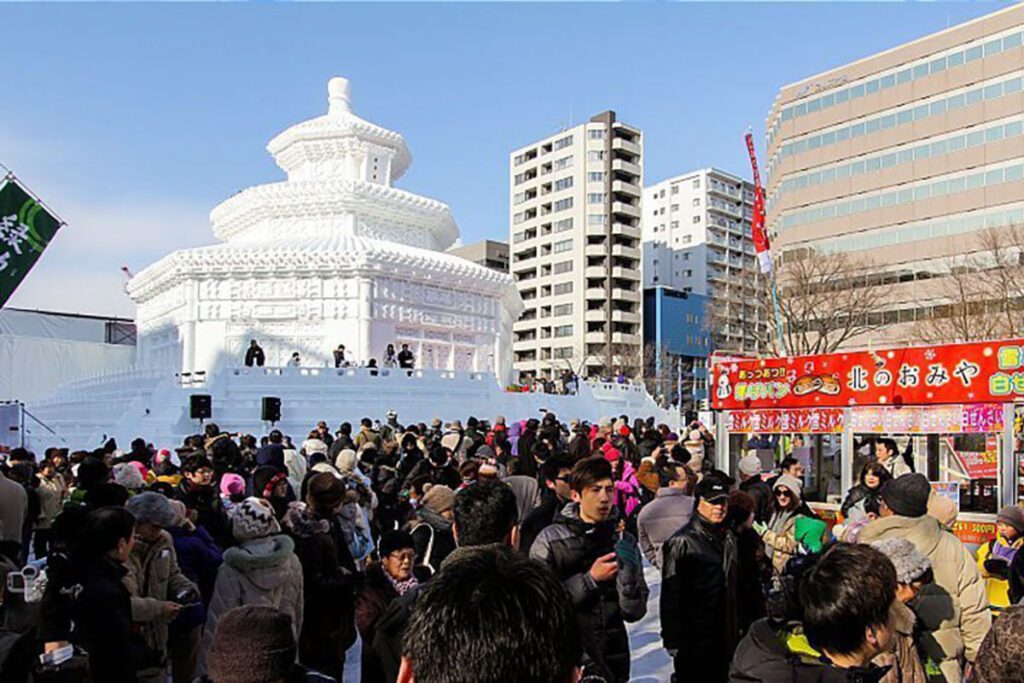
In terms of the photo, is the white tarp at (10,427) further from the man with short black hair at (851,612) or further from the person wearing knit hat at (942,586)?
the man with short black hair at (851,612)

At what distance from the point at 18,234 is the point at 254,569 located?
13.0 meters

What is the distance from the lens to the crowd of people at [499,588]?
1761 mm

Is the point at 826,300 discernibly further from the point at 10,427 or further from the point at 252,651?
the point at 252,651

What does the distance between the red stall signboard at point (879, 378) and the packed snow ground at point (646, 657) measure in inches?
144

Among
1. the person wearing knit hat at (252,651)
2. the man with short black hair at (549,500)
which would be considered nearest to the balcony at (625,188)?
the man with short black hair at (549,500)

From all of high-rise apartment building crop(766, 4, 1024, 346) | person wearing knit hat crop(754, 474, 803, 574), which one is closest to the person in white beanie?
person wearing knit hat crop(754, 474, 803, 574)

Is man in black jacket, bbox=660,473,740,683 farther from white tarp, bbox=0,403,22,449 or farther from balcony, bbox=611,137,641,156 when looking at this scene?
balcony, bbox=611,137,641,156

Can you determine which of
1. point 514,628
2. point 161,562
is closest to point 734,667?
point 514,628

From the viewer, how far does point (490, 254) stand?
8050cm

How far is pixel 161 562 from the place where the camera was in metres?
4.38

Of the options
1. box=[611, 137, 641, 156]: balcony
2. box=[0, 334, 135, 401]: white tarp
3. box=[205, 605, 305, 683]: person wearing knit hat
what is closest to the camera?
box=[205, 605, 305, 683]: person wearing knit hat

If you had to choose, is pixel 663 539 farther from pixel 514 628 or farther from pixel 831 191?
pixel 831 191

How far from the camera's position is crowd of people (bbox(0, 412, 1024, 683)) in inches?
69.3

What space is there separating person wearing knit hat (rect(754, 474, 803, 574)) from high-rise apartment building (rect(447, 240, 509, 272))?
74.2 m
